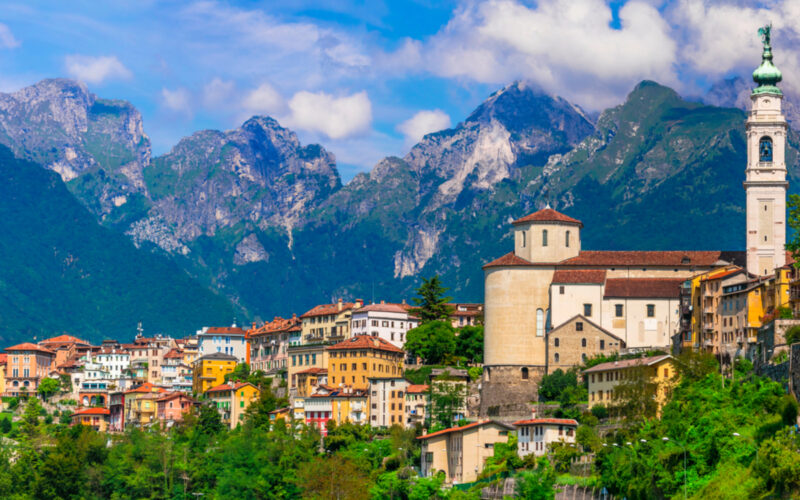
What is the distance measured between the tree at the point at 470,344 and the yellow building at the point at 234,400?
67.8 ft

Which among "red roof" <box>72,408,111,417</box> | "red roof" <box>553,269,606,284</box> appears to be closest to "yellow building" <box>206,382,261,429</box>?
"red roof" <box>72,408,111,417</box>

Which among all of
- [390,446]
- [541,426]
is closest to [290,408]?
[390,446]

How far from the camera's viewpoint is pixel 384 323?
136750 millimetres

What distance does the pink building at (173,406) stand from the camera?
137 m

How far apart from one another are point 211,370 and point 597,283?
57.4 metres

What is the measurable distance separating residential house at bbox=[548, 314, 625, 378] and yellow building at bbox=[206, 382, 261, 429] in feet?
108

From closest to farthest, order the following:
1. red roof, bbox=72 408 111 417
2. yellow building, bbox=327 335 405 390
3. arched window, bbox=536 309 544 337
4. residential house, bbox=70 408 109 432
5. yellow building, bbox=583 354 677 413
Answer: yellow building, bbox=583 354 677 413, arched window, bbox=536 309 544 337, yellow building, bbox=327 335 405 390, residential house, bbox=70 408 109 432, red roof, bbox=72 408 111 417

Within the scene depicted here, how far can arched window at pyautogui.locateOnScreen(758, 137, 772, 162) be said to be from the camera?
107 m

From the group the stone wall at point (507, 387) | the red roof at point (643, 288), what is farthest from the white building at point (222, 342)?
the red roof at point (643, 288)

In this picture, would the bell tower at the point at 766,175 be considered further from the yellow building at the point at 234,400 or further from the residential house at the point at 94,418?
the residential house at the point at 94,418

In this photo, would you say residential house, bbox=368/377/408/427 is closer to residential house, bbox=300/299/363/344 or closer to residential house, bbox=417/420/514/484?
residential house, bbox=417/420/514/484

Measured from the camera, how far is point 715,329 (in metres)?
94.9

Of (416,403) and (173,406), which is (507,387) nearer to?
(416,403)

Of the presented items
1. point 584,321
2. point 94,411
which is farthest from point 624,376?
point 94,411
